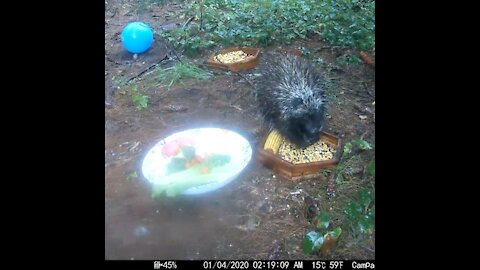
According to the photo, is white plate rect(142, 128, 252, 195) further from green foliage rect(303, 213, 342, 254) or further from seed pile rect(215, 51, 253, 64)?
seed pile rect(215, 51, 253, 64)

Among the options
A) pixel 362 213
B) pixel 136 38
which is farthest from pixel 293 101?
pixel 136 38

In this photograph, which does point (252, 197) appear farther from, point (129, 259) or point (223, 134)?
point (129, 259)

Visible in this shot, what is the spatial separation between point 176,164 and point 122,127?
3.56ft

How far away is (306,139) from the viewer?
331cm

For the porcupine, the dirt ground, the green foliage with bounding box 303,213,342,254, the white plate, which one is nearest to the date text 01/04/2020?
the dirt ground

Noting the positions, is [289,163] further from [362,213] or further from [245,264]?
[245,264]

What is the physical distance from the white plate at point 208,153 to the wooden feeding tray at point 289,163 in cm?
19

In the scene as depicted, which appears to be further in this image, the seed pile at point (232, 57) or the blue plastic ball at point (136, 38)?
the blue plastic ball at point (136, 38)

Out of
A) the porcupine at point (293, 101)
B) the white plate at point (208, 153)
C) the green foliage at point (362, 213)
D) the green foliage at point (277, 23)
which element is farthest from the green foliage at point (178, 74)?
the green foliage at point (362, 213)

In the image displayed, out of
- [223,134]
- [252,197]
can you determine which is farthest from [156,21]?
[252,197]

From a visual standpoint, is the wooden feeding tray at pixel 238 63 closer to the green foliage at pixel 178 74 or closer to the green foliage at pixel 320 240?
the green foliage at pixel 178 74

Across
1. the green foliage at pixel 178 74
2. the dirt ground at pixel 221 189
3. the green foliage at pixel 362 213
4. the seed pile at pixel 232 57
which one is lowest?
the green foliage at pixel 178 74

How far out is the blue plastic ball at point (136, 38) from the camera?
15.8 feet

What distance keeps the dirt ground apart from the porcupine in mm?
254
